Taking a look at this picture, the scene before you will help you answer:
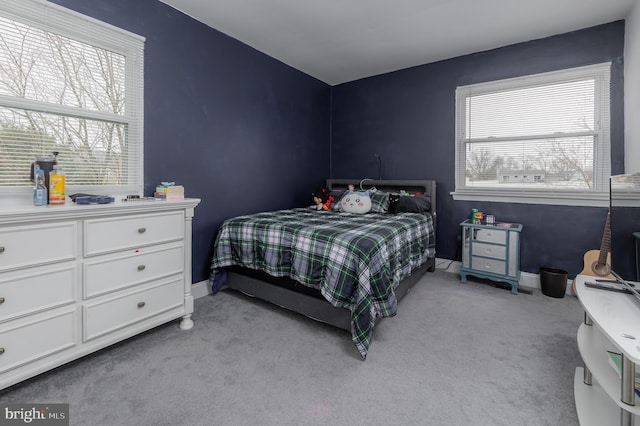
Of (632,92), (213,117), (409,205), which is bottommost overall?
(409,205)

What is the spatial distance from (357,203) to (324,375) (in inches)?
81.4

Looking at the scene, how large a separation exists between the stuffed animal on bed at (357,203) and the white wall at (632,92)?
2320mm

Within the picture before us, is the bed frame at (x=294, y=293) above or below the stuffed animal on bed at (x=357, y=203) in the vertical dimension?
below

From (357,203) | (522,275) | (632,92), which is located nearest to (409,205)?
(357,203)

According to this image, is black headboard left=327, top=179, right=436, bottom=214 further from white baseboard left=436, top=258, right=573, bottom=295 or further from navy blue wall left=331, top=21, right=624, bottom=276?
white baseboard left=436, top=258, right=573, bottom=295

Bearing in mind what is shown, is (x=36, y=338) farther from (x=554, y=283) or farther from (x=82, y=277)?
(x=554, y=283)

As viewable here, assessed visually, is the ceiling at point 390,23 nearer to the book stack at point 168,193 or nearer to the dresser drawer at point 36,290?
the book stack at point 168,193

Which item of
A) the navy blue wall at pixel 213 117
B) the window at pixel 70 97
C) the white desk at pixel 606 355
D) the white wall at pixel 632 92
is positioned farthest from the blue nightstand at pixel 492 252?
the window at pixel 70 97

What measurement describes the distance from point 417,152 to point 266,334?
9.77 feet

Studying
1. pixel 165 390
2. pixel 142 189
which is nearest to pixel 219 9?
pixel 142 189

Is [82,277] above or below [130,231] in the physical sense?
below

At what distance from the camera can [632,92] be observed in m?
2.65

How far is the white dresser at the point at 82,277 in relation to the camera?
60.1 inches

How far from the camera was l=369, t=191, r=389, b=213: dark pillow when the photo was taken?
3.60 m
